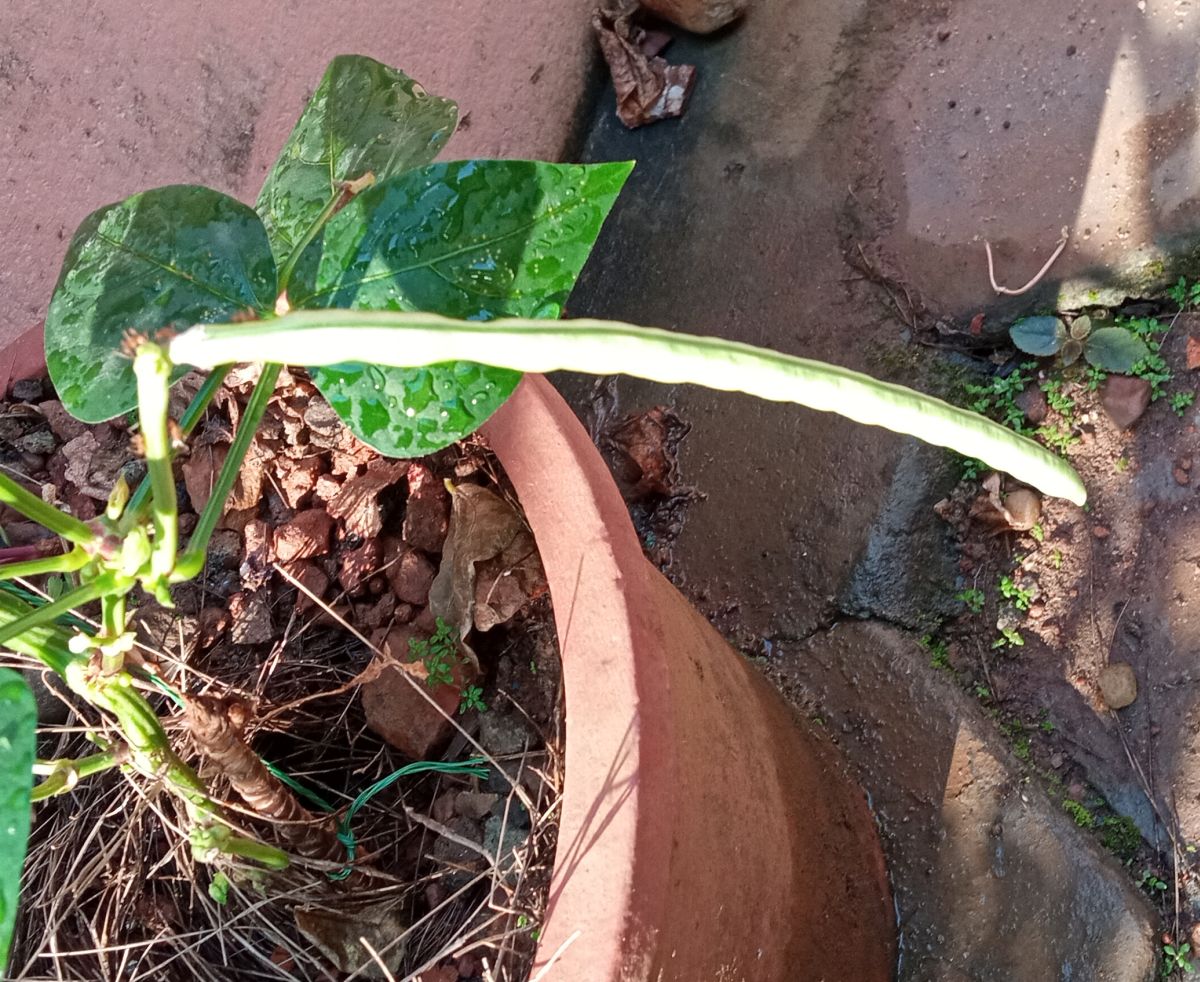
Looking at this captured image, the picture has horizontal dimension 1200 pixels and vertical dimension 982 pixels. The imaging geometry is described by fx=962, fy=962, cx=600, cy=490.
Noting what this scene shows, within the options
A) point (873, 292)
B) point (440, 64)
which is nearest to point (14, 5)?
point (440, 64)

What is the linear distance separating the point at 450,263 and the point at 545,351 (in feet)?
0.74

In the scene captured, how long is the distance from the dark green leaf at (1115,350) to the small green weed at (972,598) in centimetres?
30

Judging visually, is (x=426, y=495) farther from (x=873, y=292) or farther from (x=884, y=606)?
(x=873, y=292)

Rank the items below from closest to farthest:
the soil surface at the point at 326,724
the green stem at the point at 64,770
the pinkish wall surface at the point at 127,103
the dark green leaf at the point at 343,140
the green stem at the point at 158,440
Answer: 1. the green stem at the point at 158,440
2. the green stem at the point at 64,770
3. the dark green leaf at the point at 343,140
4. the soil surface at the point at 326,724
5. the pinkish wall surface at the point at 127,103

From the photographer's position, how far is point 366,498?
98 centimetres

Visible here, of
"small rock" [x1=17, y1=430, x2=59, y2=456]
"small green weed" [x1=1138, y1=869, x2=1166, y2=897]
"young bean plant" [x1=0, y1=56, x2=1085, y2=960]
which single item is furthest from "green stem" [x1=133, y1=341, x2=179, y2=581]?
"small green weed" [x1=1138, y1=869, x2=1166, y2=897]

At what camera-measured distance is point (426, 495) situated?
3.17ft

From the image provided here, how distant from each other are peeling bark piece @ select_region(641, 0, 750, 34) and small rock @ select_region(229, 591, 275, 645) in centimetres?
111

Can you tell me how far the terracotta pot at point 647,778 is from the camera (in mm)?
651

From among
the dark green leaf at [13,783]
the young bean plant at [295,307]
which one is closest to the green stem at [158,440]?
the young bean plant at [295,307]

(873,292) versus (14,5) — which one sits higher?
(14,5)

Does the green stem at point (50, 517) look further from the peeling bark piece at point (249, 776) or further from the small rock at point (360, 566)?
the small rock at point (360, 566)

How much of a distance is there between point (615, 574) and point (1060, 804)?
2.17 feet

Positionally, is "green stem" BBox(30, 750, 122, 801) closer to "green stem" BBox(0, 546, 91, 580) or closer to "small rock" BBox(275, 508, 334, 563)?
"green stem" BBox(0, 546, 91, 580)
